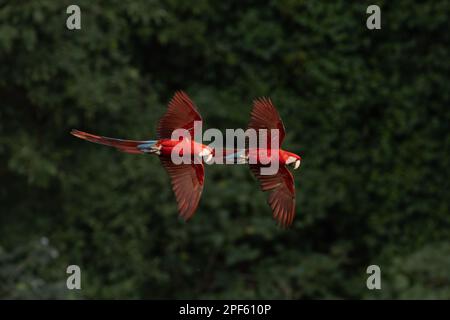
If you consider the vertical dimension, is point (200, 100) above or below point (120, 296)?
above

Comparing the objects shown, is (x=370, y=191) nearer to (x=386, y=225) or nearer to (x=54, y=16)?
(x=386, y=225)

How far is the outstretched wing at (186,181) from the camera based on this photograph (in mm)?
1806

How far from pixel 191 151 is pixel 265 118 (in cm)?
18

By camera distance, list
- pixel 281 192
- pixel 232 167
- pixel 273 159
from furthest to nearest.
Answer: pixel 232 167
pixel 281 192
pixel 273 159

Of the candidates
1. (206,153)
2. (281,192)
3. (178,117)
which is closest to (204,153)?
(206,153)

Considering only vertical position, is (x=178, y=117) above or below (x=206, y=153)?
above

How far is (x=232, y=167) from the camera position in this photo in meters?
7.61

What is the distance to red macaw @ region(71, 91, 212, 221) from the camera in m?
1.72

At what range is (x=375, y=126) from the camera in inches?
314

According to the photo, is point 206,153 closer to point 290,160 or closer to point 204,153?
point 204,153

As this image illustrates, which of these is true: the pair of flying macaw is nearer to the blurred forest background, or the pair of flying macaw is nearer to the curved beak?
the curved beak

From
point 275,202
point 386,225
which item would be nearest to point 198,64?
point 386,225

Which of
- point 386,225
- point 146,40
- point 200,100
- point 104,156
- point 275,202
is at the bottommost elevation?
point 275,202
